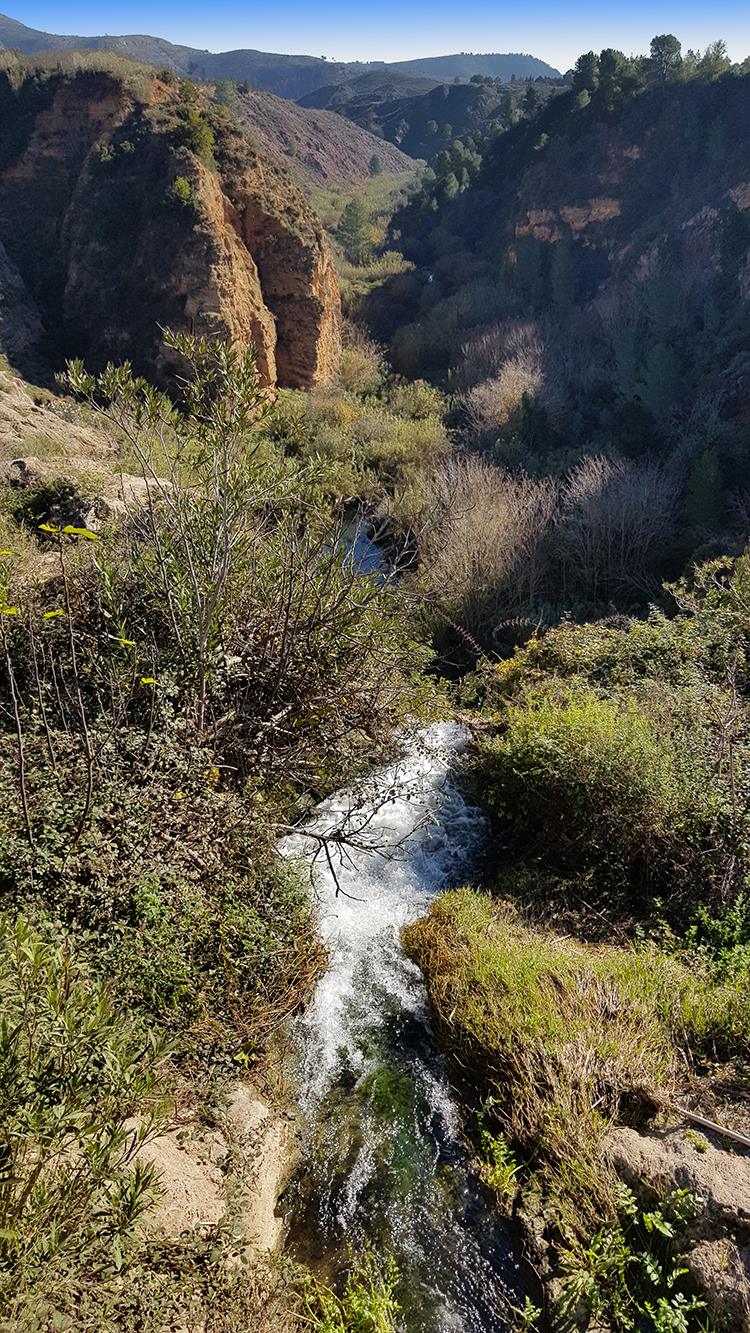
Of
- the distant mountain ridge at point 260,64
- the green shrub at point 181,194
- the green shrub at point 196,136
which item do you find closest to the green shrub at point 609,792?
the green shrub at point 181,194

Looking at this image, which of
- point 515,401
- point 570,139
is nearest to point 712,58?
point 570,139

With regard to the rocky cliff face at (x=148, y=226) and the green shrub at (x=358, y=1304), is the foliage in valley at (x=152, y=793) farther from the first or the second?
the rocky cliff face at (x=148, y=226)

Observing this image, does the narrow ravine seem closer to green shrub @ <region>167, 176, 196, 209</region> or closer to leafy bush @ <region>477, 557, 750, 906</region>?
leafy bush @ <region>477, 557, 750, 906</region>

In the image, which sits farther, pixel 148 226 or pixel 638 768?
pixel 148 226

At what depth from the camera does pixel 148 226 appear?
60.7ft

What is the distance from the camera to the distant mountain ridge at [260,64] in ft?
260

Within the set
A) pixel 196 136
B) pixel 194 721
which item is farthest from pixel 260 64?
pixel 194 721

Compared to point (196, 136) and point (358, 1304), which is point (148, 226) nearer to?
point (196, 136)

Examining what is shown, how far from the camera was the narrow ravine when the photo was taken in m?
3.40

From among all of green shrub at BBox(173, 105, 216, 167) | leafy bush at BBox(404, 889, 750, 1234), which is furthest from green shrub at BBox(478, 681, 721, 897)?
green shrub at BBox(173, 105, 216, 167)

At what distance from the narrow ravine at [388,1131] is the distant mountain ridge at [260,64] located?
98397 millimetres

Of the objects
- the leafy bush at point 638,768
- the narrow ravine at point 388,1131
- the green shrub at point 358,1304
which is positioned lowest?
the narrow ravine at point 388,1131

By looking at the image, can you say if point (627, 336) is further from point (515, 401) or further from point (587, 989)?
point (587, 989)

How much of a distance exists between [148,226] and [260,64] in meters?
109
